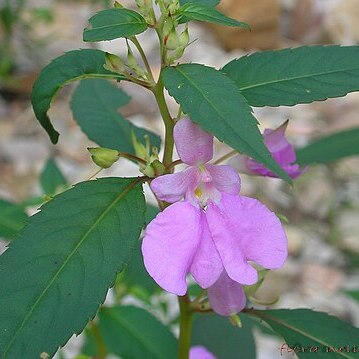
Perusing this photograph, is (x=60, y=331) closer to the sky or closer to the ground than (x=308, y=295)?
closer to the sky

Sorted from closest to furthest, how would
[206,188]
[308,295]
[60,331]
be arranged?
[60,331] → [206,188] → [308,295]

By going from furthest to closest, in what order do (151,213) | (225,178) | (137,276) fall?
(137,276), (151,213), (225,178)

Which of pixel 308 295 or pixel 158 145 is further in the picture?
pixel 308 295

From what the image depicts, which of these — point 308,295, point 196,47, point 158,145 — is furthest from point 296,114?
point 158,145

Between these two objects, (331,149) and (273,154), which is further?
(331,149)

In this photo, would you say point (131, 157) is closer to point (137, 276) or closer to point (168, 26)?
point (168, 26)

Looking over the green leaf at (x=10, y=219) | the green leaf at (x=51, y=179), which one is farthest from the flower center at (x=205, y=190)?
the green leaf at (x=51, y=179)

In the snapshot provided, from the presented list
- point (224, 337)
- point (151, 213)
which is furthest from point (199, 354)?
point (151, 213)

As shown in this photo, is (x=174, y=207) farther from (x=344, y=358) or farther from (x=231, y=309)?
(x=344, y=358)
